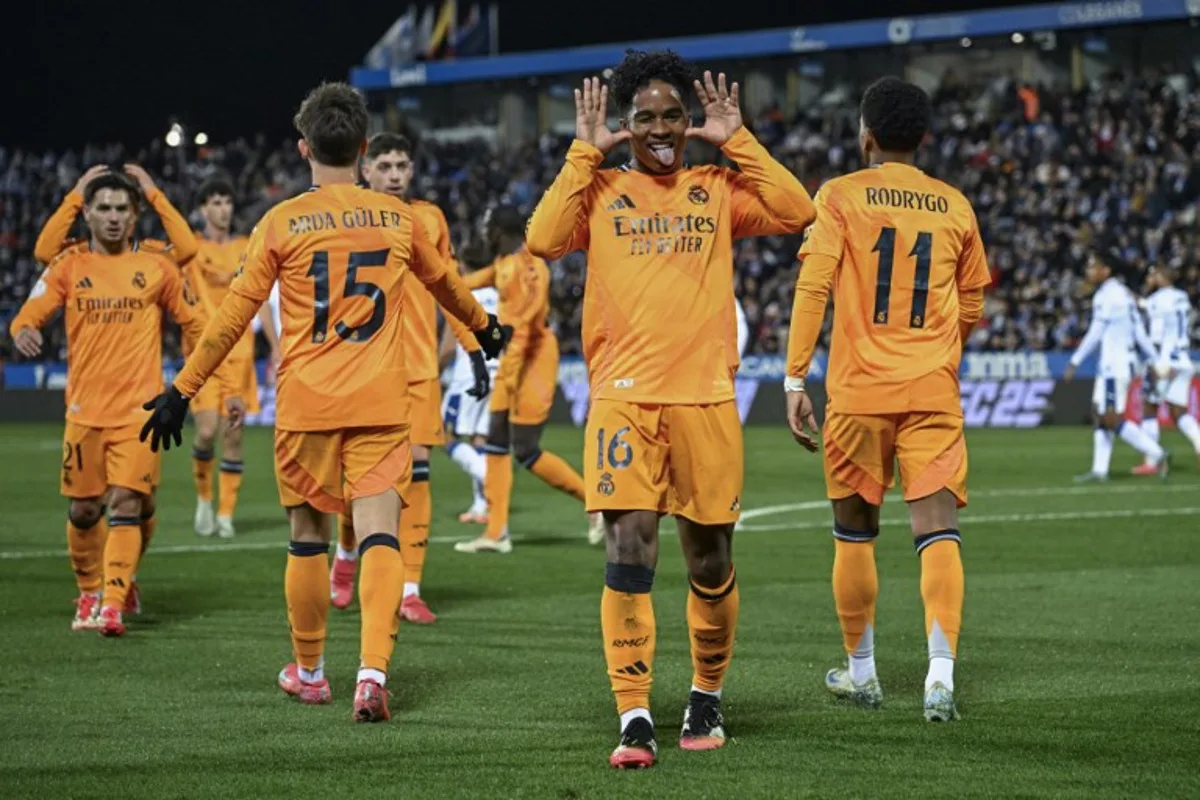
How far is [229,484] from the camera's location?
46.4 ft

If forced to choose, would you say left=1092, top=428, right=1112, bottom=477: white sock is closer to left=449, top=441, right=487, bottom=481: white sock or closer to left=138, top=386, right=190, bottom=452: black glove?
left=449, top=441, right=487, bottom=481: white sock

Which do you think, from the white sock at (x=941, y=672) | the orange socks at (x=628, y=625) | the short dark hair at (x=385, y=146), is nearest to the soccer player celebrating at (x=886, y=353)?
the white sock at (x=941, y=672)

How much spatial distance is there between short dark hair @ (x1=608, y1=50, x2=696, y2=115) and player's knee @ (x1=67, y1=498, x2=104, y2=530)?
14.5 feet

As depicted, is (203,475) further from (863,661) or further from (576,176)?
(576,176)

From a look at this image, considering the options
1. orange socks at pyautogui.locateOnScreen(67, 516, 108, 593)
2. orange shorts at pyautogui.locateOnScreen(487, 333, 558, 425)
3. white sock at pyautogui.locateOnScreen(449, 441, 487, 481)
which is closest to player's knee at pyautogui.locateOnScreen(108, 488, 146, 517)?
orange socks at pyautogui.locateOnScreen(67, 516, 108, 593)

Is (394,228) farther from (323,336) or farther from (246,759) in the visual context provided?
(246,759)

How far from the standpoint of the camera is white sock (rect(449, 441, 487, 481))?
47.0ft

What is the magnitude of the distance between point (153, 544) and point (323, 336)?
23.1 ft

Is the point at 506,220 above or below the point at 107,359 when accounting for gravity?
above

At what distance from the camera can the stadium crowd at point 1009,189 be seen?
32.0 m

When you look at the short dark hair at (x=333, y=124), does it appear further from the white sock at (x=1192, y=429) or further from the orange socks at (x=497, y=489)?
the white sock at (x=1192, y=429)

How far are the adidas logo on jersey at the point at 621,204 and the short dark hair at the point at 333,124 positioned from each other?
126cm

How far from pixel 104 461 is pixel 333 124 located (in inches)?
125

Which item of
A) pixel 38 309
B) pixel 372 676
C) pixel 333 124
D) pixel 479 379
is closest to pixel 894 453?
pixel 372 676
